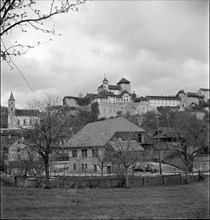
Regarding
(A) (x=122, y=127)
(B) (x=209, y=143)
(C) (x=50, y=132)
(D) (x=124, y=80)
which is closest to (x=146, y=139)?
(A) (x=122, y=127)

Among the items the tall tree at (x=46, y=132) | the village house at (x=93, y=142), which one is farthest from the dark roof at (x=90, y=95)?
the tall tree at (x=46, y=132)

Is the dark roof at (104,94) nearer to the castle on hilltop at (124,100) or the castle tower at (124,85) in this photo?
the castle on hilltop at (124,100)

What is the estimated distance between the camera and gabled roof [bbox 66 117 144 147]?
2827cm

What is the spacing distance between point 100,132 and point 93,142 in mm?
2198

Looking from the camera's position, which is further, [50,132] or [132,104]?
[132,104]

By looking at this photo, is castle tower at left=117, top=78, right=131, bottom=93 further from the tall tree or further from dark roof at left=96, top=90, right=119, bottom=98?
the tall tree

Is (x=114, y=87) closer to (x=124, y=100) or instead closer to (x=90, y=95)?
(x=124, y=100)

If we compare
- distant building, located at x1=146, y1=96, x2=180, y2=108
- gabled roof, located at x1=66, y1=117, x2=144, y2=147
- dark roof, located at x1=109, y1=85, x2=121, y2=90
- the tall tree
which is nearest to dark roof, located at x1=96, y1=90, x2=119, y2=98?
dark roof, located at x1=109, y1=85, x2=121, y2=90

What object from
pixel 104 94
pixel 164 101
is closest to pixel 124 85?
pixel 104 94

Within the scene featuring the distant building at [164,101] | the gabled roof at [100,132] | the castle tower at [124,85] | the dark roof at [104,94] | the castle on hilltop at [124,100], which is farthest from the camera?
the distant building at [164,101]

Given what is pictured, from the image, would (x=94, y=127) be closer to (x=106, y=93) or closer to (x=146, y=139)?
(x=146, y=139)

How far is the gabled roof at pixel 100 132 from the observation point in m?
28.3

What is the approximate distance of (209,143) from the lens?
2469cm

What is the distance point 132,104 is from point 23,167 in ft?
271
